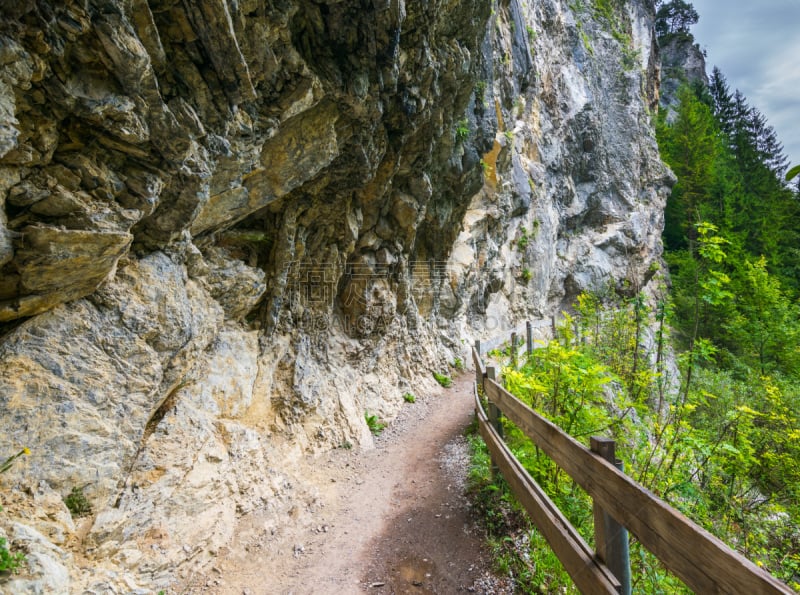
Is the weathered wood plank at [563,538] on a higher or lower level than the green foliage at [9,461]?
lower

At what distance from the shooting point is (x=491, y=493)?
4805 mm

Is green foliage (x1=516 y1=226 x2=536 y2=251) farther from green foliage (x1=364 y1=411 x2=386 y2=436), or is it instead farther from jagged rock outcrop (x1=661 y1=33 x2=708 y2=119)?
jagged rock outcrop (x1=661 y1=33 x2=708 y2=119)

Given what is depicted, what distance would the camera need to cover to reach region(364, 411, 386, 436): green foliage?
26.8 feet

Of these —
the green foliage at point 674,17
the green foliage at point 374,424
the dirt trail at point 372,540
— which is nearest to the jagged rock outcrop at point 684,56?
the green foliage at point 674,17

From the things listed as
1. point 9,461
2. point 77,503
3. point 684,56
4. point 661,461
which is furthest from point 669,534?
point 684,56

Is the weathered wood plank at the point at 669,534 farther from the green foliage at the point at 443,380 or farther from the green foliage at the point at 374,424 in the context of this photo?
the green foliage at the point at 443,380

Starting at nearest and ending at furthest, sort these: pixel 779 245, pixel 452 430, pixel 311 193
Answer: pixel 311 193 < pixel 452 430 < pixel 779 245

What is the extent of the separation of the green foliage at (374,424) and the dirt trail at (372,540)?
3.89 ft

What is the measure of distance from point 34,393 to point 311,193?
498 cm

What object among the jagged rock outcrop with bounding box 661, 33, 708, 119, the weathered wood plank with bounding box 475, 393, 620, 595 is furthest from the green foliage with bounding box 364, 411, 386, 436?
the jagged rock outcrop with bounding box 661, 33, 708, 119

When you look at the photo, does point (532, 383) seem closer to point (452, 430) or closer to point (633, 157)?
point (452, 430)

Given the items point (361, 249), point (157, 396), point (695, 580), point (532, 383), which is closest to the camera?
point (695, 580)

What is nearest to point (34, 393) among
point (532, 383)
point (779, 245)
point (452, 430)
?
point (532, 383)

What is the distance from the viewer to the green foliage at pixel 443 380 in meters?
12.1
